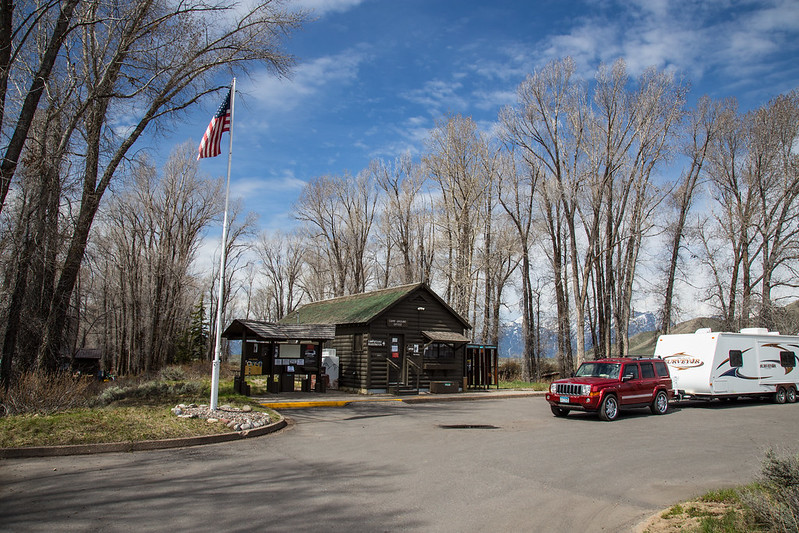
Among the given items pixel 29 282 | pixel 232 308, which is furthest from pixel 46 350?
pixel 232 308

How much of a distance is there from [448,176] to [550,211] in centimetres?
786

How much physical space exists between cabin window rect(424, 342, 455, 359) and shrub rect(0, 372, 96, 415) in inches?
606

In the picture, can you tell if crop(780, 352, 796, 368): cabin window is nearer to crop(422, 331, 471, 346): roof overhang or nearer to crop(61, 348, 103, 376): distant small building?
crop(422, 331, 471, 346): roof overhang

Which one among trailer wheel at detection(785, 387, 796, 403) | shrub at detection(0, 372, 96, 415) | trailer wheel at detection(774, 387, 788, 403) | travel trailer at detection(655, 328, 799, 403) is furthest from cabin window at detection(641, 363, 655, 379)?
shrub at detection(0, 372, 96, 415)

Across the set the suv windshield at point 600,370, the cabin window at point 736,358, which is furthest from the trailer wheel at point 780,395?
the suv windshield at point 600,370

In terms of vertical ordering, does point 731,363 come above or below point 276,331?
below

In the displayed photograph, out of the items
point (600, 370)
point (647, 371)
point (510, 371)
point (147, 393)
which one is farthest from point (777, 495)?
point (510, 371)

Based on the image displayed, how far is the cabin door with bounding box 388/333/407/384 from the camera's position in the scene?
23656 millimetres

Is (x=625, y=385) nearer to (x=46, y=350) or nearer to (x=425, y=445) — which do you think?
(x=425, y=445)

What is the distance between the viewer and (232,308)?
230ft

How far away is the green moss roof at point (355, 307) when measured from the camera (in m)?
24.0

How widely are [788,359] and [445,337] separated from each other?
14.5 meters

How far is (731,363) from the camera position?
1983 centimetres

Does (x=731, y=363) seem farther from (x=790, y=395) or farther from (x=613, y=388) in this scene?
(x=613, y=388)
